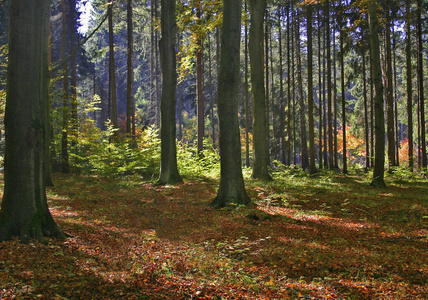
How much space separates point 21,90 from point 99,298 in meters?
3.56

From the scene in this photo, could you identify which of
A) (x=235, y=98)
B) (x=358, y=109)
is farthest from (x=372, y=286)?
(x=358, y=109)

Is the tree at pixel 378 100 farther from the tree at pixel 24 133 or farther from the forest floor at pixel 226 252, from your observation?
the tree at pixel 24 133

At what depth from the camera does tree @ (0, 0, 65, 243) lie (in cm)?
492

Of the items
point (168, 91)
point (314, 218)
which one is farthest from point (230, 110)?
point (168, 91)

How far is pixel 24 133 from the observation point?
4941mm

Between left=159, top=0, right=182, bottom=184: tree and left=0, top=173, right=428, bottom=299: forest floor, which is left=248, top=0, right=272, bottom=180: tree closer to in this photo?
left=159, top=0, right=182, bottom=184: tree

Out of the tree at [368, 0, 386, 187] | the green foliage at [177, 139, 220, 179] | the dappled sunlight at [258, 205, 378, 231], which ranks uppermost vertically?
the tree at [368, 0, 386, 187]

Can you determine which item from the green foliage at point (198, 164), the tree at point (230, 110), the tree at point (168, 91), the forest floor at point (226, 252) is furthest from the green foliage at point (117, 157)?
the tree at point (230, 110)

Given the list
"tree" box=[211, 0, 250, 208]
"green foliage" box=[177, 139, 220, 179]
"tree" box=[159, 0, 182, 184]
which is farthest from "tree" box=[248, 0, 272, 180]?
"tree" box=[211, 0, 250, 208]

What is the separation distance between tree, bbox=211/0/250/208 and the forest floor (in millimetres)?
625

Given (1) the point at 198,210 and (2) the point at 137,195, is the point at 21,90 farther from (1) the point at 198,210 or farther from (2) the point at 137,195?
Result: (2) the point at 137,195

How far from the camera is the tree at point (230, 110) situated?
865 cm

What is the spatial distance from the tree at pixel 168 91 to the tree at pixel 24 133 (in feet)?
25.0

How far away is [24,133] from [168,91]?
26.9ft
